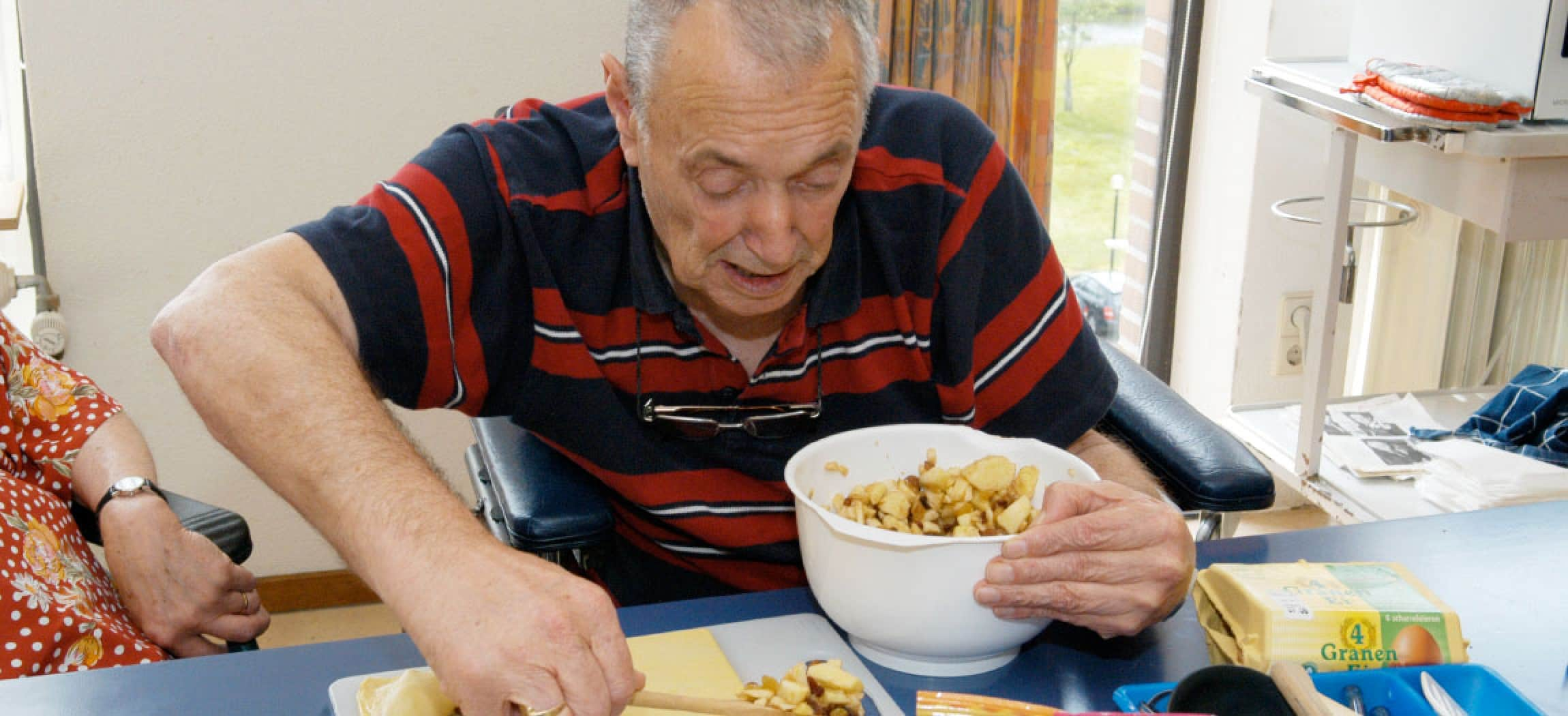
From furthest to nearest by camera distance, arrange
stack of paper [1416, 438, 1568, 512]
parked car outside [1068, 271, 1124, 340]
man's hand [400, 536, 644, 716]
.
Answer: parked car outside [1068, 271, 1124, 340], stack of paper [1416, 438, 1568, 512], man's hand [400, 536, 644, 716]

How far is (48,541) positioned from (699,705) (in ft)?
2.94

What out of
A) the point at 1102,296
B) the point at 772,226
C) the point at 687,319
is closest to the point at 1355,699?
the point at 772,226

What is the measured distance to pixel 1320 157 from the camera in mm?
2854

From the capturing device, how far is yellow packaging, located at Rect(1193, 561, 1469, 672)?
1.01 metres

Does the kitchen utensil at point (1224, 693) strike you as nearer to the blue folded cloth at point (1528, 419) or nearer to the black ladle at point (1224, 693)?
the black ladle at point (1224, 693)

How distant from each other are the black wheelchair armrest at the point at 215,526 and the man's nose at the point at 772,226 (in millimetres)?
719

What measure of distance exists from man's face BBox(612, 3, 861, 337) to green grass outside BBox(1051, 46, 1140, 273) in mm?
1893

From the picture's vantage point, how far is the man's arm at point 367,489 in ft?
2.94

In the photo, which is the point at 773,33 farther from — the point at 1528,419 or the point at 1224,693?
the point at 1528,419

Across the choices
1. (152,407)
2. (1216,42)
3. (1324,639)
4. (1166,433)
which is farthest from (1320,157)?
(152,407)

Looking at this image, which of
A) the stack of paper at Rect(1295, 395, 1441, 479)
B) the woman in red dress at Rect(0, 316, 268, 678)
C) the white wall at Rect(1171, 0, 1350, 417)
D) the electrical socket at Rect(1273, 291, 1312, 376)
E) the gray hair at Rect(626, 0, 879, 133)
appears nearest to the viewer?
the gray hair at Rect(626, 0, 879, 133)

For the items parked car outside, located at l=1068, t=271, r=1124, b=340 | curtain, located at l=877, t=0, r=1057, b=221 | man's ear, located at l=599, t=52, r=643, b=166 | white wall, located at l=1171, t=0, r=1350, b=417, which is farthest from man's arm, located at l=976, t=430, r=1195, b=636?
parked car outside, located at l=1068, t=271, r=1124, b=340

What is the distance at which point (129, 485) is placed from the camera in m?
1.53

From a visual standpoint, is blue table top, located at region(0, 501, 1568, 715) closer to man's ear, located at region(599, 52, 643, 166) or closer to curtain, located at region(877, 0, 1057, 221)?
man's ear, located at region(599, 52, 643, 166)
